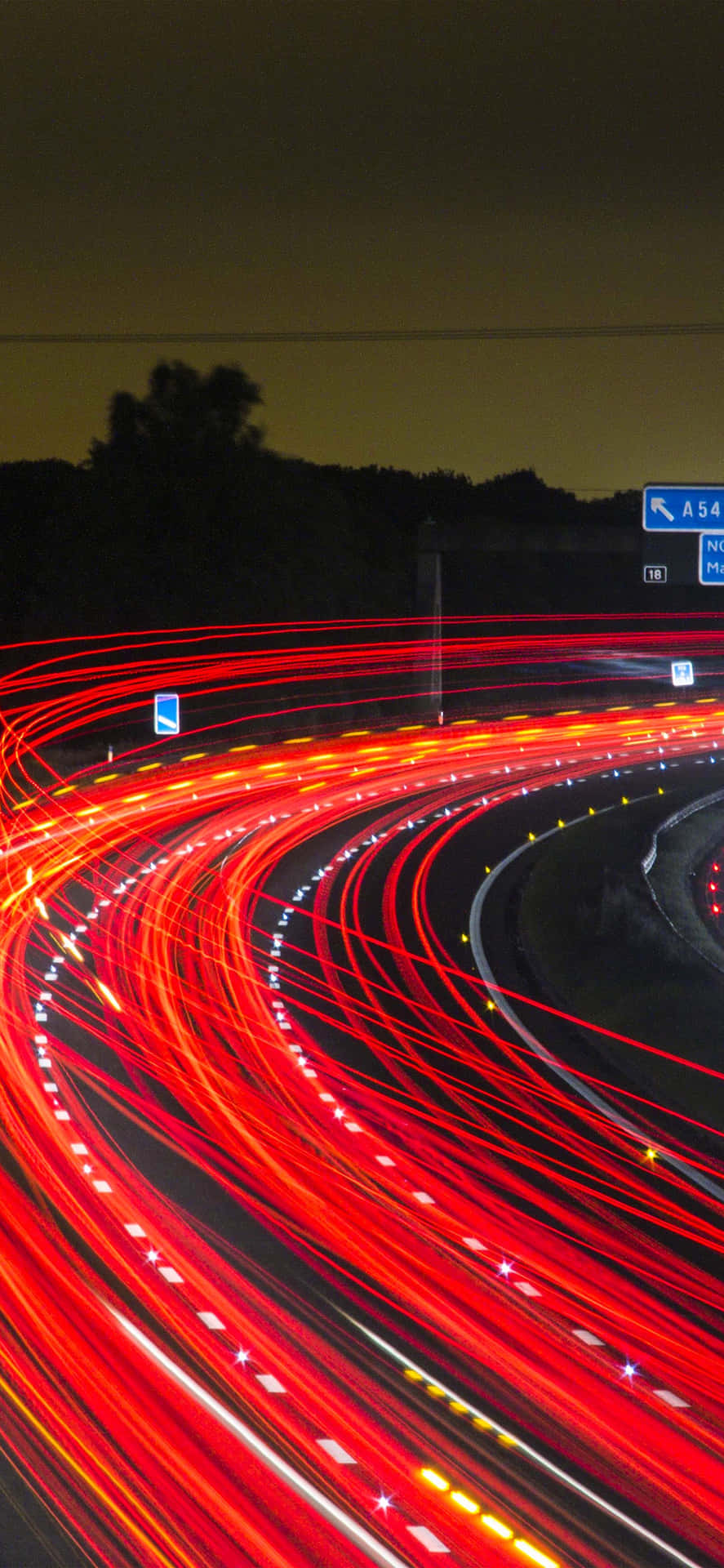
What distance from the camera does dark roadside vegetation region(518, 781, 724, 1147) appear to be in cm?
1959

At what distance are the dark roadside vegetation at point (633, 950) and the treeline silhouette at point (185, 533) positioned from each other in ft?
109

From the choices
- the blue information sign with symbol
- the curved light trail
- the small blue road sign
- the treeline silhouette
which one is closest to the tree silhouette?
the treeline silhouette

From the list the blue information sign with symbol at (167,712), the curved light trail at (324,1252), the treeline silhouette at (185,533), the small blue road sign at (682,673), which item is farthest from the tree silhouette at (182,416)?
the curved light trail at (324,1252)

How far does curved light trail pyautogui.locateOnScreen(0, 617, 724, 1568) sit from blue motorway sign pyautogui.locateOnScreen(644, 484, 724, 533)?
21.3 ft

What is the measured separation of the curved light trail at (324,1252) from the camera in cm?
812

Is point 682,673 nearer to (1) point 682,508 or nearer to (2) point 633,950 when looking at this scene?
(1) point 682,508

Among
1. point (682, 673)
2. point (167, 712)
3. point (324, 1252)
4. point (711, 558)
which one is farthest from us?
point (682, 673)

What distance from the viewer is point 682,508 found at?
29359mm

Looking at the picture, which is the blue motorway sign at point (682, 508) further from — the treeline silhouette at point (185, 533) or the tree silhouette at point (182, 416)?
the tree silhouette at point (182, 416)

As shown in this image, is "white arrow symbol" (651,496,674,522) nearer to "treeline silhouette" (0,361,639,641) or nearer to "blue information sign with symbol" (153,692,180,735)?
"blue information sign with symbol" (153,692,180,735)

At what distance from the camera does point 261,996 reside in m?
21.5

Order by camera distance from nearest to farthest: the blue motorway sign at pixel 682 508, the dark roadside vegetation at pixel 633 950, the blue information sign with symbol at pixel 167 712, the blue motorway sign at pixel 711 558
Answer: the dark roadside vegetation at pixel 633 950 → the blue motorway sign at pixel 682 508 → the blue motorway sign at pixel 711 558 → the blue information sign with symbol at pixel 167 712

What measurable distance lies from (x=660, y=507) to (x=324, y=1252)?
18980 millimetres

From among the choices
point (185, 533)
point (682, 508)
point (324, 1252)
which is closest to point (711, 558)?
point (682, 508)
